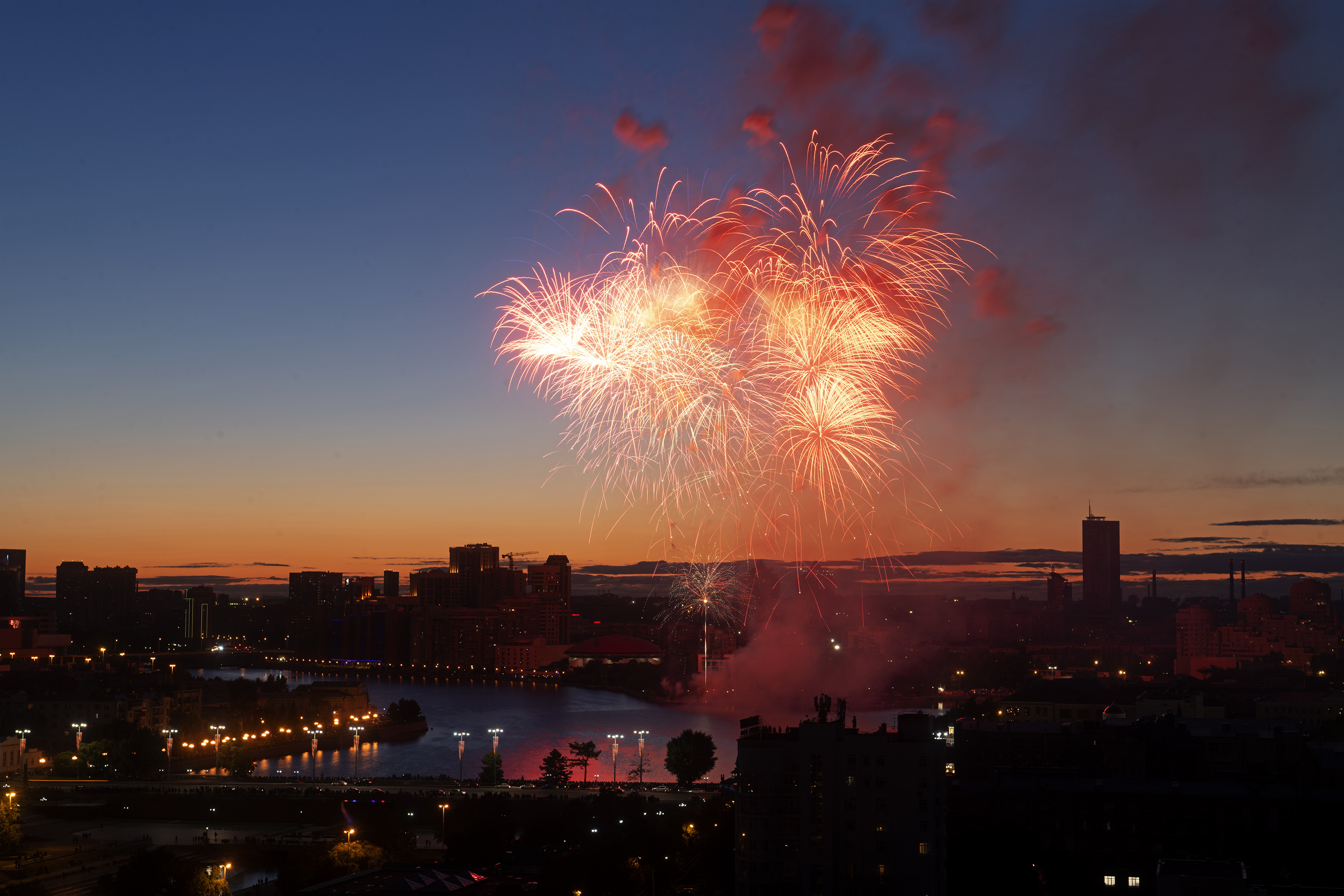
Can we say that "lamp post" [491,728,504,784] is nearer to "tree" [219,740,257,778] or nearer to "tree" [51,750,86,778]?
"tree" [219,740,257,778]

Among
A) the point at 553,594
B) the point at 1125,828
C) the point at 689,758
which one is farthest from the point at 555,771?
the point at 553,594

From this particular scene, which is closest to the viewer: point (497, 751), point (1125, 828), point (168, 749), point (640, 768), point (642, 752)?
point (1125, 828)

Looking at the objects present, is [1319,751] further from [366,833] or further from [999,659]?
[999,659]

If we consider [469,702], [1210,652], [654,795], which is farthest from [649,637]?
[654,795]

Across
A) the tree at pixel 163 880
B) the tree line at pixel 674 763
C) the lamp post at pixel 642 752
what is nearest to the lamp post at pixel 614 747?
the lamp post at pixel 642 752

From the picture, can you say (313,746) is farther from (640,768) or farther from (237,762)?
(640,768)
